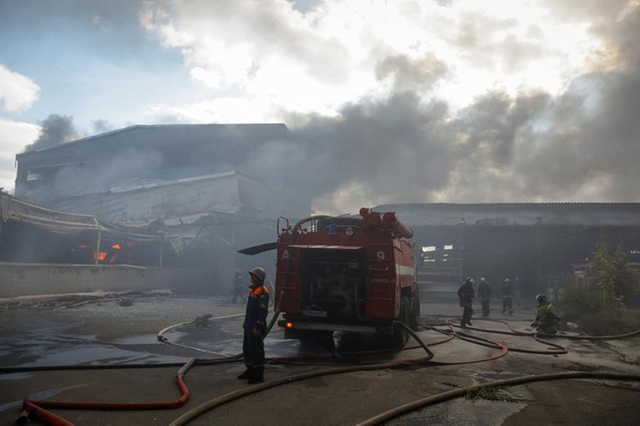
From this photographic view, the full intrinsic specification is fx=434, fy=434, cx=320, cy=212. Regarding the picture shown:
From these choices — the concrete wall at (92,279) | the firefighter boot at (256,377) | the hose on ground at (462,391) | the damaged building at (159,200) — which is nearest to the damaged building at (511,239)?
the damaged building at (159,200)

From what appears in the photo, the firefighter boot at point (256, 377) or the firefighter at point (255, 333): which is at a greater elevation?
the firefighter at point (255, 333)

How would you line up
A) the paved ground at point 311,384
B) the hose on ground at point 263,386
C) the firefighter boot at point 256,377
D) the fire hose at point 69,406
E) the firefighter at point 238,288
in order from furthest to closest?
the firefighter at point 238,288 < the firefighter boot at point 256,377 < the paved ground at point 311,384 < the hose on ground at point 263,386 < the fire hose at point 69,406

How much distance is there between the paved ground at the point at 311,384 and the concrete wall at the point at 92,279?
22.1ft

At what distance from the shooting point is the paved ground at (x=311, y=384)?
4.38m

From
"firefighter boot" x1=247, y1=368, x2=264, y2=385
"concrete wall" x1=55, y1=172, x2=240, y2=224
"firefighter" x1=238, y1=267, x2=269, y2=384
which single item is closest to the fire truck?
"firefighter" x1=238, y1=267, x2=269, y2=384

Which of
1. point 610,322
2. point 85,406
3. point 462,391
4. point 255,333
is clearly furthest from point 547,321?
point 85,406

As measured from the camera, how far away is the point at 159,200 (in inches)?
1321

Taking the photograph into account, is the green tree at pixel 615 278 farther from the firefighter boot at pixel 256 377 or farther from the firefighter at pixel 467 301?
the firefighter boot at pixel 256 377

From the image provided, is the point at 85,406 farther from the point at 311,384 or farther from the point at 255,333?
the point at 311,384

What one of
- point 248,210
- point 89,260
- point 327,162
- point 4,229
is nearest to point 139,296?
point 89,260

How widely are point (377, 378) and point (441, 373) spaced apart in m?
1.09

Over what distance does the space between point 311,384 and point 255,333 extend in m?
0.99

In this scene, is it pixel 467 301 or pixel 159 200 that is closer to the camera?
pixel 467 301

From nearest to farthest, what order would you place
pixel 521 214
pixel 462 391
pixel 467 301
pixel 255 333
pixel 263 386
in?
pixel 462 391
pixel 263 386
pixel 255 333
pixel 467 301
pixel 521 214
